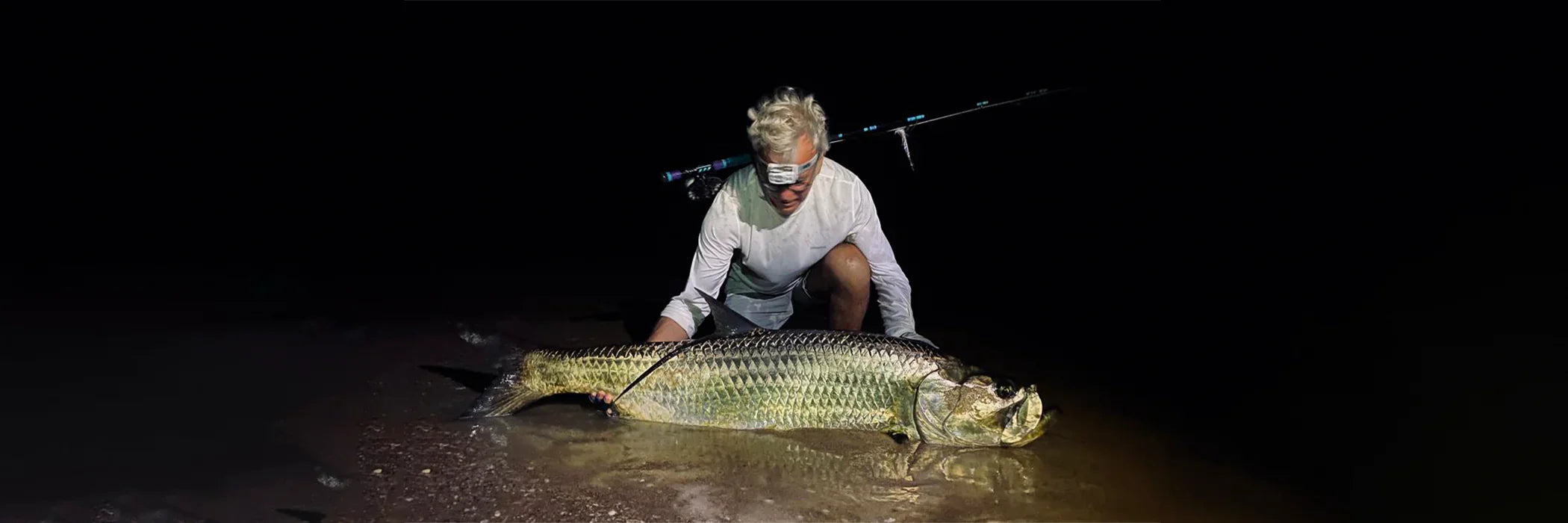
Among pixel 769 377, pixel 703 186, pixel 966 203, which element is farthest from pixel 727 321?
pixel 966 203

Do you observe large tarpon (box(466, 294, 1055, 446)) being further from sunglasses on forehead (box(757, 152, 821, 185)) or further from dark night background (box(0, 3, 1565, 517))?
dark night background (box(0, 3, 1565, 517))

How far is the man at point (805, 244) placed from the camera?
168 inches

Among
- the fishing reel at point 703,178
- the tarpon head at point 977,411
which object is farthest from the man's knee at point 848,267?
the tarpon head at point 977,411

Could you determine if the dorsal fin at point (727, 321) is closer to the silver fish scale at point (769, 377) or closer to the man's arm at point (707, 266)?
the silver fish scale at point (769, 377)

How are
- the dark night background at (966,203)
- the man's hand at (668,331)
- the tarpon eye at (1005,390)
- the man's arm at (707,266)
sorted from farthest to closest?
the dark night background at (966,203) < the man's arm at (707,266) < the man's hand at (668,331) < the tarpon eye at (1005,390)

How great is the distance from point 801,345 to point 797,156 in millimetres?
745

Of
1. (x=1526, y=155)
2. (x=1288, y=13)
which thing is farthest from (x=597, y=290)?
(x=1288, y=13)

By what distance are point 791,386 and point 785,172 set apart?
32.9 inches

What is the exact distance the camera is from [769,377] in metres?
3.84

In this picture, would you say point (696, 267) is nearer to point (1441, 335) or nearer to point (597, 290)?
point (597, 290)

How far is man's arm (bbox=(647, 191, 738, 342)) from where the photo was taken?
4383 millimetres

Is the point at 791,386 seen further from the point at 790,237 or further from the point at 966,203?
the point at 966,203

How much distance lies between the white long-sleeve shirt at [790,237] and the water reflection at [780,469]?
661mm

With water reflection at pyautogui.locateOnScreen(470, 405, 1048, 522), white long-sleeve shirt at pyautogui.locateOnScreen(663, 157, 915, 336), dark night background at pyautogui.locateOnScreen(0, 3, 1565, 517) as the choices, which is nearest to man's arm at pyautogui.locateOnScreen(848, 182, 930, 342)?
white long-sleeve shirt at pyautogui.locateOnScreen(663, 157, 915, 336)
